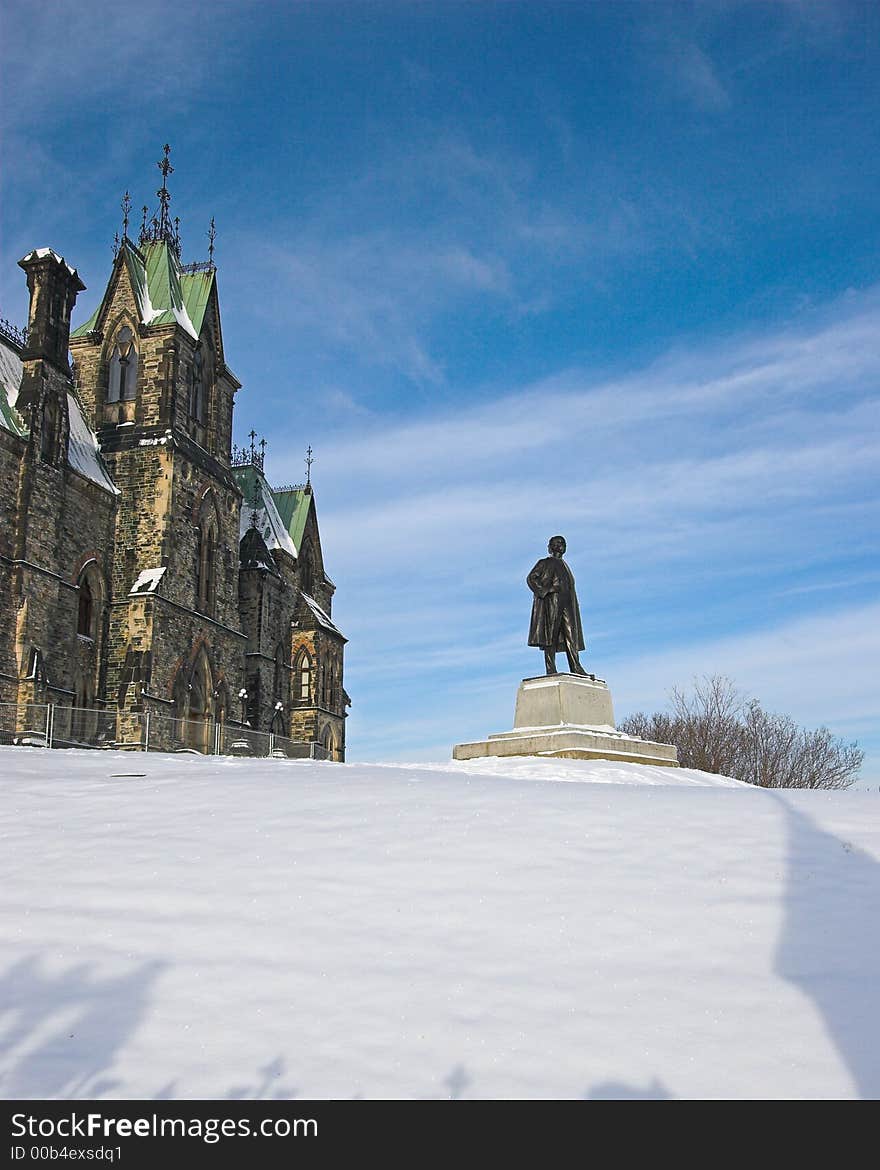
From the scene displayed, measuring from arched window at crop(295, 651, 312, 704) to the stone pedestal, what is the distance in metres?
27.3

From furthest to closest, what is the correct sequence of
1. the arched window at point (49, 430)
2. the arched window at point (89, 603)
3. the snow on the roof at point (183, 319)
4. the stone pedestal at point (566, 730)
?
the snow on the roof at point (183, 319), the arched window at point (89, 603), the arched window at point (49, 430), the stone pedestal at point (566, 730)

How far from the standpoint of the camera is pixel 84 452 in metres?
34.6

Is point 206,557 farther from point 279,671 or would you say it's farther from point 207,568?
point 279,671

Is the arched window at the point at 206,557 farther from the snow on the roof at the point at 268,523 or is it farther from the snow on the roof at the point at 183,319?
the snow on the roof at the point at 268,523

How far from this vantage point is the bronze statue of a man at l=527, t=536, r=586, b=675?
21094 millimetres

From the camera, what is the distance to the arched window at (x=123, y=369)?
37.3m

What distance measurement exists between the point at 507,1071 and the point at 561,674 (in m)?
15.1

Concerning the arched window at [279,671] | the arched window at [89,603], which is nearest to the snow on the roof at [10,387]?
the arched window at [89,603]

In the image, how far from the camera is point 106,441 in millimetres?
36188

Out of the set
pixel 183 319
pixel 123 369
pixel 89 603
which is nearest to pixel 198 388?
pixel 183 319

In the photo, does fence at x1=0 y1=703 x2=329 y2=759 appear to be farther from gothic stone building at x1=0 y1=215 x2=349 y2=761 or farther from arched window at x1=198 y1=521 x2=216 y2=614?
arched window at x1=198 y1=521 x2=216 y2=614

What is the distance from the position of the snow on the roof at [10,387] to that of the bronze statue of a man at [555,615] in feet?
54.2
